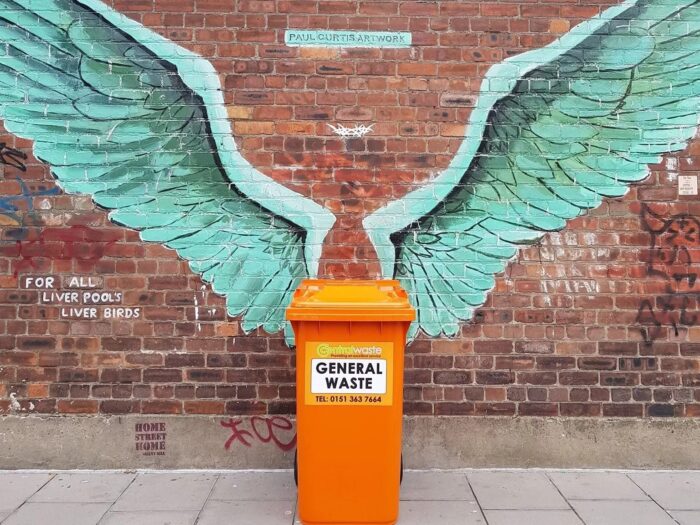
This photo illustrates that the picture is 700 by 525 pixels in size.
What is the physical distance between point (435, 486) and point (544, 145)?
2.48 m

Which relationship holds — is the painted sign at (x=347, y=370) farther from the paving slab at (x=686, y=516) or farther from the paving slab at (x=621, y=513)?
the paving slab at (x=686, y=516)

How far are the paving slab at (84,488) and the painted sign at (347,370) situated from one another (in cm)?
165

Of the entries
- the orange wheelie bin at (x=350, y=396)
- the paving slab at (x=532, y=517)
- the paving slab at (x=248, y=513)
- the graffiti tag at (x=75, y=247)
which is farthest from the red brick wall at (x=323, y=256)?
the orange wheelie bin at (x=350, y=396)

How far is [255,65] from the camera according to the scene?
13.9ft

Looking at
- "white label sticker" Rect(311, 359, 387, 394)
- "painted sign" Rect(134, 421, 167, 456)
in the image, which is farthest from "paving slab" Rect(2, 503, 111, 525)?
"white label sticker" Rect(311, 359, 387, 394)

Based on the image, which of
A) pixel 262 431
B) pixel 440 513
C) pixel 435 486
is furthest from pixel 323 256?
pixel 440 513

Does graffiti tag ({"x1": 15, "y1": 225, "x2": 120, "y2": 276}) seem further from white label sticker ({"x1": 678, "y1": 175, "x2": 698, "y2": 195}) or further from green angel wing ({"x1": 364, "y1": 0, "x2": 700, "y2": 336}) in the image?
white label sticker ({"x1": 678, "y1": 175, "x2": 698, "y2": 195})

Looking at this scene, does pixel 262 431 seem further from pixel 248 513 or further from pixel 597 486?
pixel 597 486

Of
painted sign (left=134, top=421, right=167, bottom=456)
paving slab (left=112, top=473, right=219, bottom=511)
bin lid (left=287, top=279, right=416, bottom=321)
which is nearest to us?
bin lid (left=287, top=279, right=416, bottom=321)

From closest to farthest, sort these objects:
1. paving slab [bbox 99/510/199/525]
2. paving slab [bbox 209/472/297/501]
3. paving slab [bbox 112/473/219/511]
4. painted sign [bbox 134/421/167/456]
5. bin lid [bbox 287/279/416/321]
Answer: bin lid [bbox 287/279/416/321], paving slab [bbox 99/510/199/525], paving slab [bbox 112/473/219/511], paving slab [bbox 209/472/297/501], painted sign [bbox 134/421/167/456]

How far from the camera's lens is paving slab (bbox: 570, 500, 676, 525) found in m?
3.48

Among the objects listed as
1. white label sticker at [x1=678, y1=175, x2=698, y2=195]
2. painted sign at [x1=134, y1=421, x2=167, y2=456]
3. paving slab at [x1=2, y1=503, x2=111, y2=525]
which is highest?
white label sticker at [x1=678, y1=175, x2=698, y2=195]

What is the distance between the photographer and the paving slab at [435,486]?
12.4ft

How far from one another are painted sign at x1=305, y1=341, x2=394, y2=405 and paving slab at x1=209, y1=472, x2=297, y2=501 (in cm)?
98
